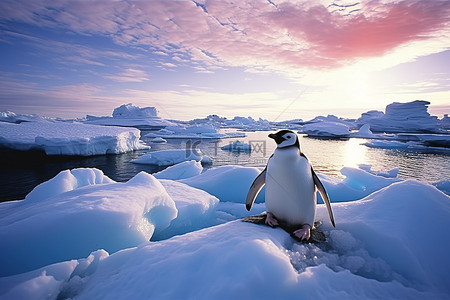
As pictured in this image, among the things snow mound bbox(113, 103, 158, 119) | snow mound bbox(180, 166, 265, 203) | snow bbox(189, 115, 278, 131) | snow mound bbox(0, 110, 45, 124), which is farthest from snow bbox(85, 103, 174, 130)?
snow mound bbox(180, 166, 265, 203)

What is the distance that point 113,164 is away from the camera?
42.2 feet

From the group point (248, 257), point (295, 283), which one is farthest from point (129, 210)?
point (295, 283)

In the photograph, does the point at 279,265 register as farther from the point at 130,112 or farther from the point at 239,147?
the point at 130,112

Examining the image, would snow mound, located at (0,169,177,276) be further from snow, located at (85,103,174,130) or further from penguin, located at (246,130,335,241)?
snow, located at (85,103,174,130)

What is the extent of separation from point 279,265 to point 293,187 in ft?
3.01

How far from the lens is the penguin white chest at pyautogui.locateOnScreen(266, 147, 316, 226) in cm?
216

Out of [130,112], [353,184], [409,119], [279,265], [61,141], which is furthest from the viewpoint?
[130,112]

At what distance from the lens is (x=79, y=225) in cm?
214

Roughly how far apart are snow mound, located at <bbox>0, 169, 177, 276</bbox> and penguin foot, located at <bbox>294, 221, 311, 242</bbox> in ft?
5.48

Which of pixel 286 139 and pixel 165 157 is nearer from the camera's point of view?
pixel 286 139

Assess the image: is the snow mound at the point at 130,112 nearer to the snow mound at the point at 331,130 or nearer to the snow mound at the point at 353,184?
the snow mound at the point at 331,130

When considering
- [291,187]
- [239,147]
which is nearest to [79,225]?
[291,187]

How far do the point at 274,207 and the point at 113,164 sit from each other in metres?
12.7

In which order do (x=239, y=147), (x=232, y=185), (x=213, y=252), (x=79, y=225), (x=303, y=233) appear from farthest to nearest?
(x=239, y=147), (x=232, y=185), (x=79, y=225), (x=303, y=233), (x=213, y=252)
